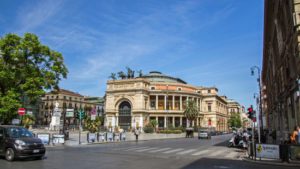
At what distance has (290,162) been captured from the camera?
12898 millimetres

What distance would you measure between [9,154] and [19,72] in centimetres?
1327

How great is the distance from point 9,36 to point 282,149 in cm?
2284

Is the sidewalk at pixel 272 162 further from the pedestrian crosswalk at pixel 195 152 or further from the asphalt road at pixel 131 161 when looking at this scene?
the pedestrian crosswalk at pixel 195 152

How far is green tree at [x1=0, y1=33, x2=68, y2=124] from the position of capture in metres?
22.7

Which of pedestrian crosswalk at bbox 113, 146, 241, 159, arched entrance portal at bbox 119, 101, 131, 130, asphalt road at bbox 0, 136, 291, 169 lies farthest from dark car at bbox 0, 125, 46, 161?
arched entrance portal at bbox 119, 101, 131, 130

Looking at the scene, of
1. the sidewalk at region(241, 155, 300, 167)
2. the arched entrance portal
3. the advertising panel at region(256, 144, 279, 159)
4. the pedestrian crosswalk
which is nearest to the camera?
the sidewalk at region(241, 155, 300, 167)

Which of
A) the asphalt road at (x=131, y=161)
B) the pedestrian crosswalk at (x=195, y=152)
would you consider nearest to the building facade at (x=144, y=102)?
the pedestrian crosswalk at (x=195, y=152)

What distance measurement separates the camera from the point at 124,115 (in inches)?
3765

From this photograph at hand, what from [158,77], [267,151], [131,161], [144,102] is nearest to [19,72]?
[131,161]

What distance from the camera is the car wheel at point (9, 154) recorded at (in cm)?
1223

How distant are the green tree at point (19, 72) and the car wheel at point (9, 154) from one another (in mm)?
11136

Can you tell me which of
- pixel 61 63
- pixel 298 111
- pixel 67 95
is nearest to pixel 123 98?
pixel 67 95

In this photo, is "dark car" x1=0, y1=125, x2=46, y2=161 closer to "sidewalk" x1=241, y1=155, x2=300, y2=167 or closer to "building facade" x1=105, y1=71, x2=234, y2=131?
"sidewalk" x1=241, y1=155, x2=300, y2=167

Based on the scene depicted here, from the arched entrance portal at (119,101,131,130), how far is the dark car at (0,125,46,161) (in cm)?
8037
